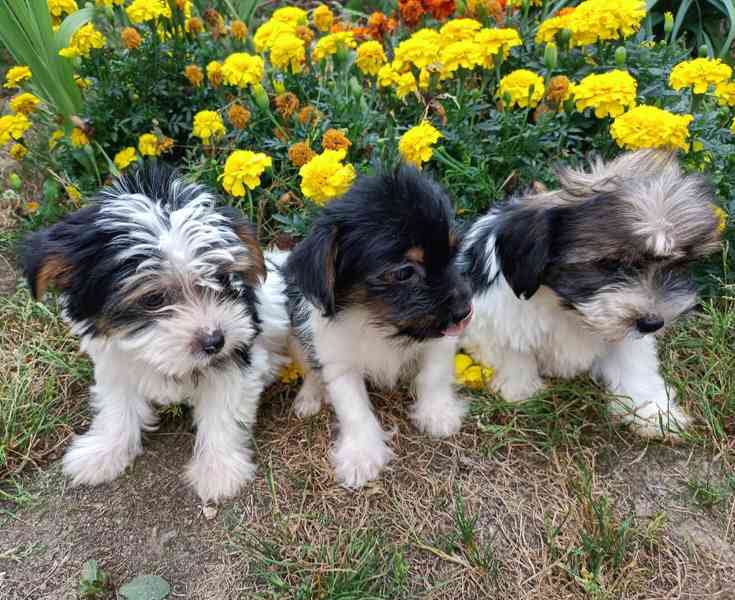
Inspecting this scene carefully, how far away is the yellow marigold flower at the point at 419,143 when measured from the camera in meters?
3.83

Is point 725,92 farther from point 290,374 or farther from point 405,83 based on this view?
point 290,374

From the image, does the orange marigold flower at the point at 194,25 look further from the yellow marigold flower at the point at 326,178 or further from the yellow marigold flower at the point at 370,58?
the yellow marigold flower at the point at 326,178

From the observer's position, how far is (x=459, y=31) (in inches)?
168

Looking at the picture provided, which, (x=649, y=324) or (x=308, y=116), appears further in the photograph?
(x=308, y=116)

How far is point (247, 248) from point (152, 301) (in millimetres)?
515

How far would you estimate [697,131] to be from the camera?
160 inches

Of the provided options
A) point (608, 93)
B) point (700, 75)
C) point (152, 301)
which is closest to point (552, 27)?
point (608, 93)

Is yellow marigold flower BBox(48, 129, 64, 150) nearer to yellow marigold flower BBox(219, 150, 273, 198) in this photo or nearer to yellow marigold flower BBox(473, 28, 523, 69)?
yellow marigold flower BBox(219, 150, 273, 198)

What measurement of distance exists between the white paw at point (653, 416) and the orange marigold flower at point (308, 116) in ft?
8.85

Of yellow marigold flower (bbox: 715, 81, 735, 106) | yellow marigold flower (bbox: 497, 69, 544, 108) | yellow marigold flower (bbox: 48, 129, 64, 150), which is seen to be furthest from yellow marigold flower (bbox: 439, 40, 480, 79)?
yellow marigold flower (bbox: 48, 129, 64, 150)

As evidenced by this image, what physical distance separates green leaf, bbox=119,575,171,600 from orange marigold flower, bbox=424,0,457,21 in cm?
419

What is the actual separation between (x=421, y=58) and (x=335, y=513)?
114 inches

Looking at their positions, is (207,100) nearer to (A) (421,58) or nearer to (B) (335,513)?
(A) (421,58)

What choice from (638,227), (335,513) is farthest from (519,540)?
(638,227)
